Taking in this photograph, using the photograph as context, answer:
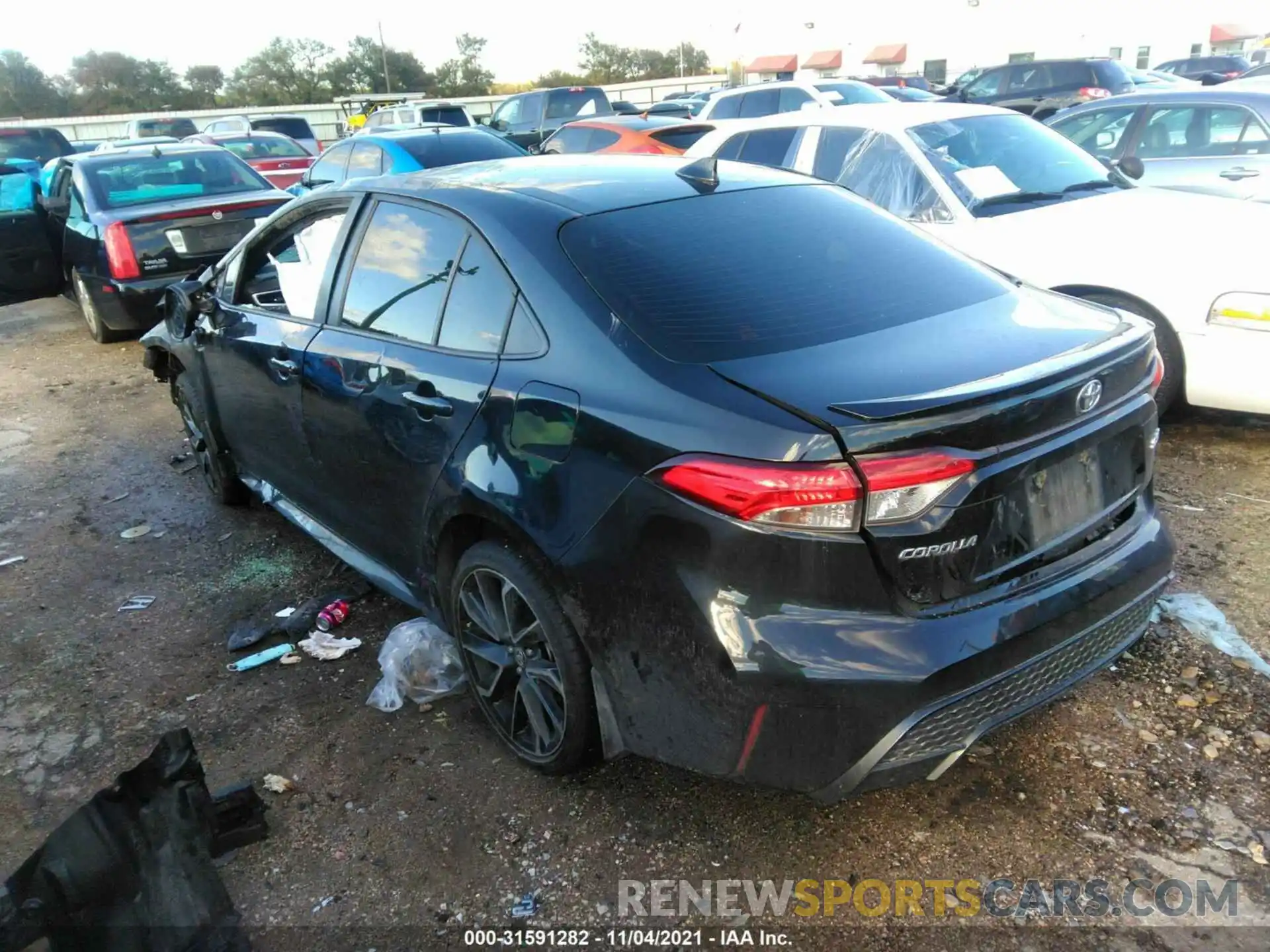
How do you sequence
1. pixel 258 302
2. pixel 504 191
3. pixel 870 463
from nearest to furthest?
pixel 870 463, pixel 504 191, pixel 258 302

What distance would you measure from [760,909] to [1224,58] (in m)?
30.1

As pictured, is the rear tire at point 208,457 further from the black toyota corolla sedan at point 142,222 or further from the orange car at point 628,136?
the orange car at point 628,136

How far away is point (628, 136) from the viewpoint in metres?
11.2

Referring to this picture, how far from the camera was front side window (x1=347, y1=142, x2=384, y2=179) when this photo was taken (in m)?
10.7

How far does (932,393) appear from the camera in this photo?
2.22 metres

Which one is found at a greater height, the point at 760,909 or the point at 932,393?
the point at 932,393

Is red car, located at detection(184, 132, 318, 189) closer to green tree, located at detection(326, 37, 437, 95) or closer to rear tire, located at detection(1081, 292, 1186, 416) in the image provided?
rear tire, located at detection(1081, 292, 1186, 416)

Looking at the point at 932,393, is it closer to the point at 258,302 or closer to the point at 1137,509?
the point at 1137,509

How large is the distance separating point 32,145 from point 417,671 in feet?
66.1

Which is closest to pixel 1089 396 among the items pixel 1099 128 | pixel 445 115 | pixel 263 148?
pixel 1099 128

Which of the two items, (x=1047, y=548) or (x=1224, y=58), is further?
(x=1224, y=58)

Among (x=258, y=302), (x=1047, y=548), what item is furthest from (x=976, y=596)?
(x=258, y=302)

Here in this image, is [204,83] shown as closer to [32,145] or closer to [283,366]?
→ [32,145]

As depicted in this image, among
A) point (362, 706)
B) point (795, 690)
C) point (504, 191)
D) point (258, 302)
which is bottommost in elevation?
point (362, 706)
